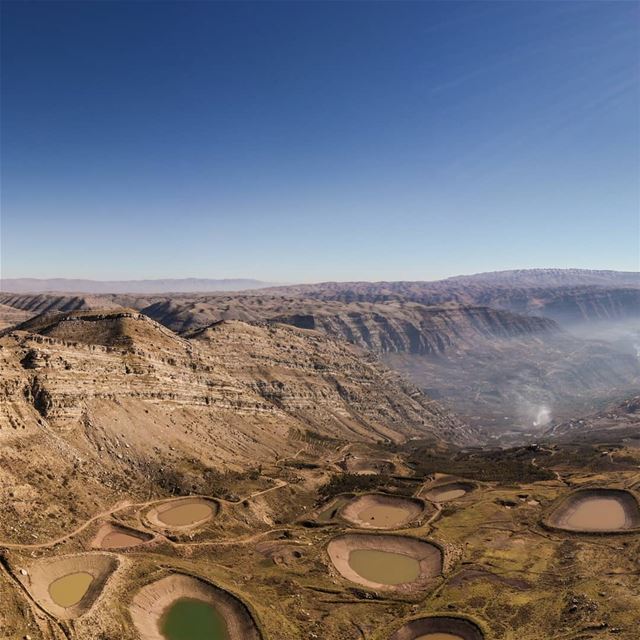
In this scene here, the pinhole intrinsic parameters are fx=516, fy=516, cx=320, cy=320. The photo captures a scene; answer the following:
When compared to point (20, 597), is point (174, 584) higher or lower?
lower

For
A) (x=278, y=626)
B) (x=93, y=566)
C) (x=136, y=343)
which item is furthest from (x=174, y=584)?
(x=136, y=343)

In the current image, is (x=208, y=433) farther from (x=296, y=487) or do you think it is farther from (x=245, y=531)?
(x=245, y=531)

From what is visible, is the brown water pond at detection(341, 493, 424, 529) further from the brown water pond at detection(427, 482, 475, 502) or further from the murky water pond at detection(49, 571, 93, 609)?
the murky water pond at detection(49, 571, 93, 609)

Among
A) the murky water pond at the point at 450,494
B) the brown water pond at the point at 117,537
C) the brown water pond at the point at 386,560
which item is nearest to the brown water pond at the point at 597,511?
the murky water pond at the point at 450,494

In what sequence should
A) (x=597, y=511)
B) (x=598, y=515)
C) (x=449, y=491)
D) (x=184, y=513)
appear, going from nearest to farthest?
(x=184, y=513) → (x=598, y=515) → (x=597, y=511) → (x=449, y=491)

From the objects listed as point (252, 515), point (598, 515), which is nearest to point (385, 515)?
point (252, 515)

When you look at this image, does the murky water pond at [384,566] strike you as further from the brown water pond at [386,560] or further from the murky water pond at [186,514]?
the murky water pond at [186,514]

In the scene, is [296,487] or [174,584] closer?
[174,584]

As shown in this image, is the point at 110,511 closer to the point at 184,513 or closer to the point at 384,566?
the point at 184,513
